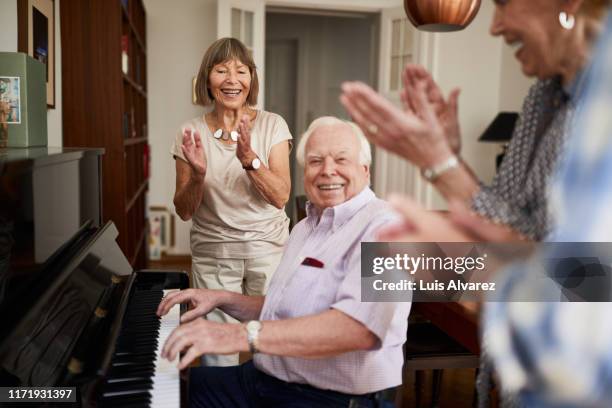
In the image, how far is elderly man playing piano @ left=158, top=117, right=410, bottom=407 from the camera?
109 centimetres

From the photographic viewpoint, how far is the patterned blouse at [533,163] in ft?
2.20

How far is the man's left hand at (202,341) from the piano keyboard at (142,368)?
46 mm

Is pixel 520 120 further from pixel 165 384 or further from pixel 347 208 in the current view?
pixel 165 384

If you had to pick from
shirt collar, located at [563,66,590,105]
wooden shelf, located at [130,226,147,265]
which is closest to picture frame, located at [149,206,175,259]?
wooden shelf, located at [130,226,147,265]

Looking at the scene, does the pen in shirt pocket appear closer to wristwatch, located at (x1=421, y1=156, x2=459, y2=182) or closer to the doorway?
wristwatch, located at (x1=421, y1=156, x2=459, y2=182)

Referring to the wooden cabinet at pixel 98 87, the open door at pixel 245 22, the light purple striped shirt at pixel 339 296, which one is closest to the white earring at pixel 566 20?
the light purple striped shirt at pixel 339 296

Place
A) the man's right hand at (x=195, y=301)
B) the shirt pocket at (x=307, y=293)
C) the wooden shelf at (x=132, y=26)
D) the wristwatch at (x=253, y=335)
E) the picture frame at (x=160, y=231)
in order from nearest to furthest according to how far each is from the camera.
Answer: the wristwatch at (x=253, y=335) < the shirt pocket at (x=307, y=293) < the man's right hand at (x=195, y=301) < the wooden shelf at (x=132, y=26) < the picture frame at (x=160, y=231)

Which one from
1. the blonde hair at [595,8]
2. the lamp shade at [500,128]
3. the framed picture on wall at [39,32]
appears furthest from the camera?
the lamp shade at [500,128]

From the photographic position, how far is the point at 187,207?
5.49 ft

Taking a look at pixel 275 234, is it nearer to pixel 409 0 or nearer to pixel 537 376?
pixel 409 0

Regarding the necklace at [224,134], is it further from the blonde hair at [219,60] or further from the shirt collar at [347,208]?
the shirt collar at [347,208]

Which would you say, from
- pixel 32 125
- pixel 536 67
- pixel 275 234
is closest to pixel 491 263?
pixel 536 67

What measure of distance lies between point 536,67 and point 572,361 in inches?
13.0

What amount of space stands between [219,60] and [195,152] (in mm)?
255
